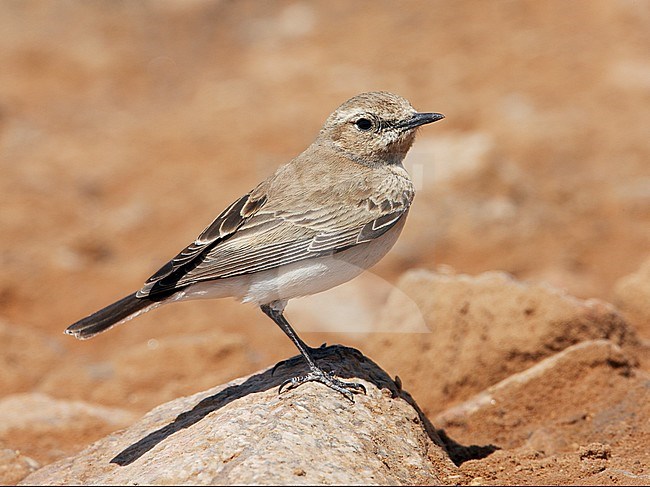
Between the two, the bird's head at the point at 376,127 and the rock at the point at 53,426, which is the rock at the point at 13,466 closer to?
the rock at the point at 53,426

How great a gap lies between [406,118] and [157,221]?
6936mm

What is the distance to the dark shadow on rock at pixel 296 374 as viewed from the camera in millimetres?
6230

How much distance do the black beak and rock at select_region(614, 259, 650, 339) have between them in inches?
117

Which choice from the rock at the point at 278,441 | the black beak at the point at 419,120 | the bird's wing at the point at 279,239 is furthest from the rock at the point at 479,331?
the black beak at the point at 419,120

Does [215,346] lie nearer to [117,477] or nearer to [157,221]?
[117,477]

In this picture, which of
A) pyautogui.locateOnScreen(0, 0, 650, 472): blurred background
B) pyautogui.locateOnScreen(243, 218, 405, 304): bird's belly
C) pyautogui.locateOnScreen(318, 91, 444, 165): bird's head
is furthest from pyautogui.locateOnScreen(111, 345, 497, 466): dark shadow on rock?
pyautogui.locateOnScreen(318, 91, 444, 165): bird's head

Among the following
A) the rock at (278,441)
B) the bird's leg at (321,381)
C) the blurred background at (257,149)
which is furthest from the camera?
the blurred background at (257,149)

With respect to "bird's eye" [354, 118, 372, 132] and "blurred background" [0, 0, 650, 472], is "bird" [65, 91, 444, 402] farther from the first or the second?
"blurred background" [0, 0, 650, 472]

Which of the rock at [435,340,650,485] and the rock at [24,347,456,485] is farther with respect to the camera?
the rock at [435,340,650,485]

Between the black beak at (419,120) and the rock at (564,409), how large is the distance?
2.03 metres

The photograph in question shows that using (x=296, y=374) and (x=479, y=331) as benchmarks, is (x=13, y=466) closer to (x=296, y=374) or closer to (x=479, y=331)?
(x=296, y=374)

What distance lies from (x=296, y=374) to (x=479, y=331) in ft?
6.07

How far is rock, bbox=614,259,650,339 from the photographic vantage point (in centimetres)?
883

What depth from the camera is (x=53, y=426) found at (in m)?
7.64
